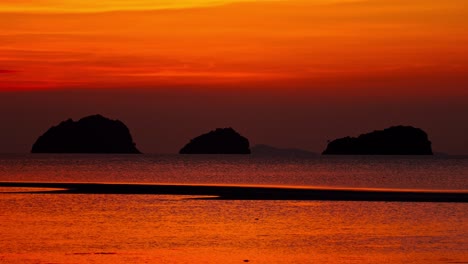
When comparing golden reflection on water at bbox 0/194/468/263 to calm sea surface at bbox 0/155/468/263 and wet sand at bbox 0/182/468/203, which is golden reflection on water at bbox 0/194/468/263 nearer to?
calm sea surface at bbox 0/155/468/263

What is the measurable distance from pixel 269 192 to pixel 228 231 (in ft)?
137

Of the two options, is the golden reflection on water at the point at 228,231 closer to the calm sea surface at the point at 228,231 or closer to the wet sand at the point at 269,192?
the calm sea surface at the point at 228,231

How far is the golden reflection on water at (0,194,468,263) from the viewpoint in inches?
1817

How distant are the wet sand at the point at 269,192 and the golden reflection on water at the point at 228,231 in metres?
6.62

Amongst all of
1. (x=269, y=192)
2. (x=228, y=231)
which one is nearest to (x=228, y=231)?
(x=228, y=231)

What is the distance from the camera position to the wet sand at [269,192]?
9119 centimetres

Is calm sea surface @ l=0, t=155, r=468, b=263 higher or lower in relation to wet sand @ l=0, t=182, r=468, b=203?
higher

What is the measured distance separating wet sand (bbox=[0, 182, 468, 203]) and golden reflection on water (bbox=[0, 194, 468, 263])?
6624mm

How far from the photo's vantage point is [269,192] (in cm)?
10062

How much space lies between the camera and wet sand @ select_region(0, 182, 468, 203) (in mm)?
91188

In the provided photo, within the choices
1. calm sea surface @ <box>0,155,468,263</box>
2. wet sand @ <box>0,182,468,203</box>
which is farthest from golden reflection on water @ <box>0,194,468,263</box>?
wet sand @ <box>0,182,468,203</box>

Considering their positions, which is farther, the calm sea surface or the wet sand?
the wet sand

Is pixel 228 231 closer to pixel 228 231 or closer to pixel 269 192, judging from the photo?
pixel 228 231

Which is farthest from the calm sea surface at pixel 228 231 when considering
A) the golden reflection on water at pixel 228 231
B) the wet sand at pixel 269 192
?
the wet sand at pixel 269 192
